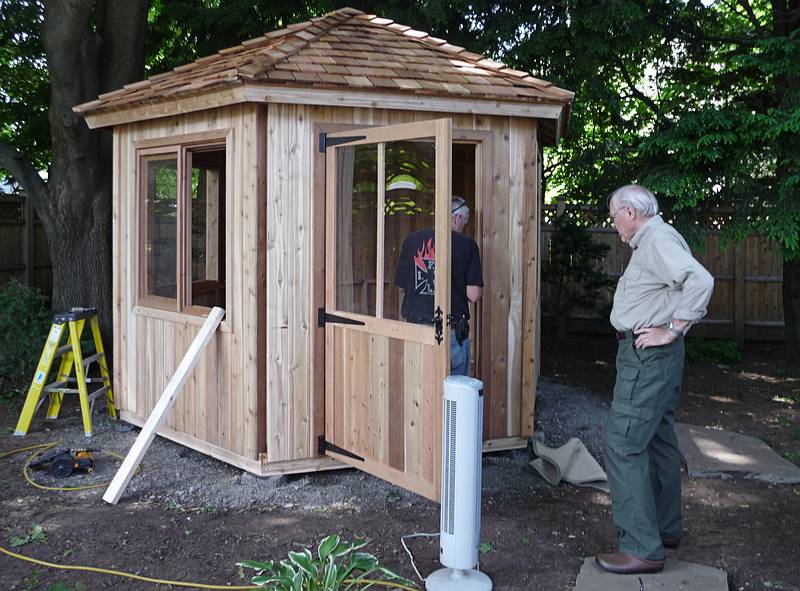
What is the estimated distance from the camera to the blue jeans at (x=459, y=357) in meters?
5.69

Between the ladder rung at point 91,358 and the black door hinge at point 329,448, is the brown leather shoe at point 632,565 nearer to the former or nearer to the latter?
the black door hinge at point 329,448

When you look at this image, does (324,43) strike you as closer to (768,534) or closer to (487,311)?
(487,311)

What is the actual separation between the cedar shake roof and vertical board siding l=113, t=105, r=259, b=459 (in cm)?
27

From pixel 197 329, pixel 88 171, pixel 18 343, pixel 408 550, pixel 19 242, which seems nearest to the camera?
pixel 408 550

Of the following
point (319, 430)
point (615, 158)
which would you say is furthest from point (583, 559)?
point (615, 158)

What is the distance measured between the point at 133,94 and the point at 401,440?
3.64m

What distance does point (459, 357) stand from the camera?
5762mm

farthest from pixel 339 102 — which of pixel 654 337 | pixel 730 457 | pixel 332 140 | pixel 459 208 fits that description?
pixel 730 457

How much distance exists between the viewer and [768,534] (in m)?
4.78

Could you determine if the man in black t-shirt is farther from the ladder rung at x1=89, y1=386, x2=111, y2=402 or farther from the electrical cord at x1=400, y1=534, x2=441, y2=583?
the ladder rung at x1=89, y1=386, x2=111, y2=402

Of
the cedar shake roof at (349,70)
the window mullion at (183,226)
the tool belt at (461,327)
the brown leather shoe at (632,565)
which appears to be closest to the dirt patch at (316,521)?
the brown leather shoe at (632,565)

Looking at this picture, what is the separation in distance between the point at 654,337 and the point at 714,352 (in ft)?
25.7

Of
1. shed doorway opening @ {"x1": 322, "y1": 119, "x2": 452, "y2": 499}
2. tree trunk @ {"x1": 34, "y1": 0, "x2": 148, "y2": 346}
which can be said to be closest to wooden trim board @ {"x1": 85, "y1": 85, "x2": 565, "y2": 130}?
shed doorway opening @ {"x1": 322, "y1": 119, "x2": 452, "y2": 499}

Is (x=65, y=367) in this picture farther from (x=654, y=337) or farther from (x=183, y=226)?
(x=654, y=337)
